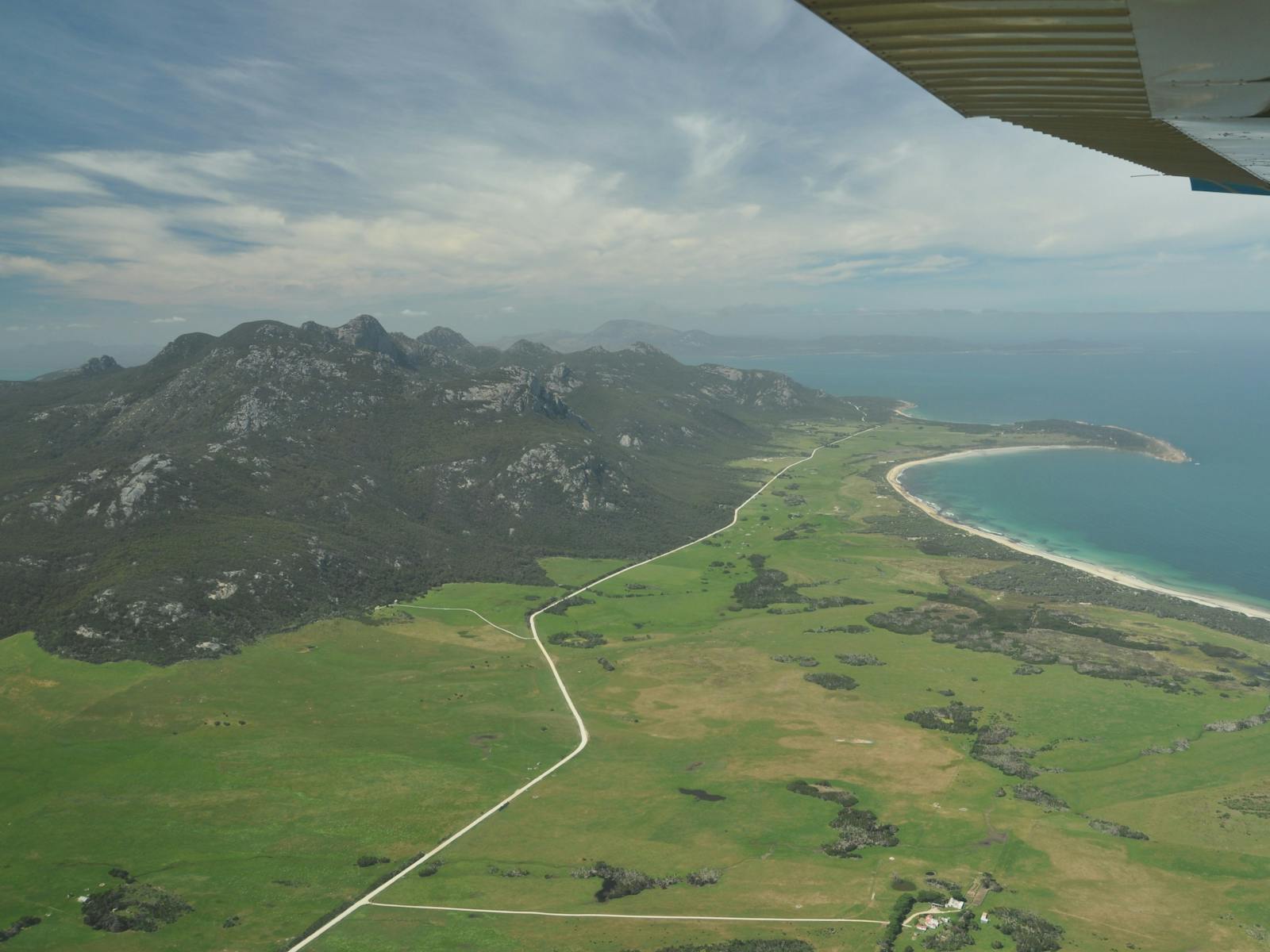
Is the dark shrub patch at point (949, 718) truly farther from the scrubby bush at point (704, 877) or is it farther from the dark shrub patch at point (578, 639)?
the dark shrub patch at point (578, 639)

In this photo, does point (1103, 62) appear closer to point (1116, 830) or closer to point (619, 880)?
point (619, 880)

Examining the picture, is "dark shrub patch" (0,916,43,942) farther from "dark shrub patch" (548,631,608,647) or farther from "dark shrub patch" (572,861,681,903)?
"dark shrub patch" (548,631,608,647)

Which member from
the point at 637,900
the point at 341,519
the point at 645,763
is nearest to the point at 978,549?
the point at 645,763

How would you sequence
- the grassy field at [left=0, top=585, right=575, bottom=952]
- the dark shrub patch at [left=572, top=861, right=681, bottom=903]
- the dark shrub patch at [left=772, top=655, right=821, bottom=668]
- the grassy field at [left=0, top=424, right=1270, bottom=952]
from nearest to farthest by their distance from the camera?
the grassy field at [left=0, top=424, right=1270, bottom=952] → the dark shrub patch at [left=572, top=861, right=681, bottom=903] → the grassy field at [left=0, top=585, right=575, bottom=952] → the dark shrub patch at [left=772, top=655, right=821, bottom=668]

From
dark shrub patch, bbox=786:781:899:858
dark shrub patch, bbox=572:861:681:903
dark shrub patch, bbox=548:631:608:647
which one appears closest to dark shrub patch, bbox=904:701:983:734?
dark shrub patch, bbox=786:781:899:858

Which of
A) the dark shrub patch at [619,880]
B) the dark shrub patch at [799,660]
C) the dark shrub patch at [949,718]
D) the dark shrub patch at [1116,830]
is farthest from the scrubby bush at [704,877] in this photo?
the dark shrub patch at [799,660]
